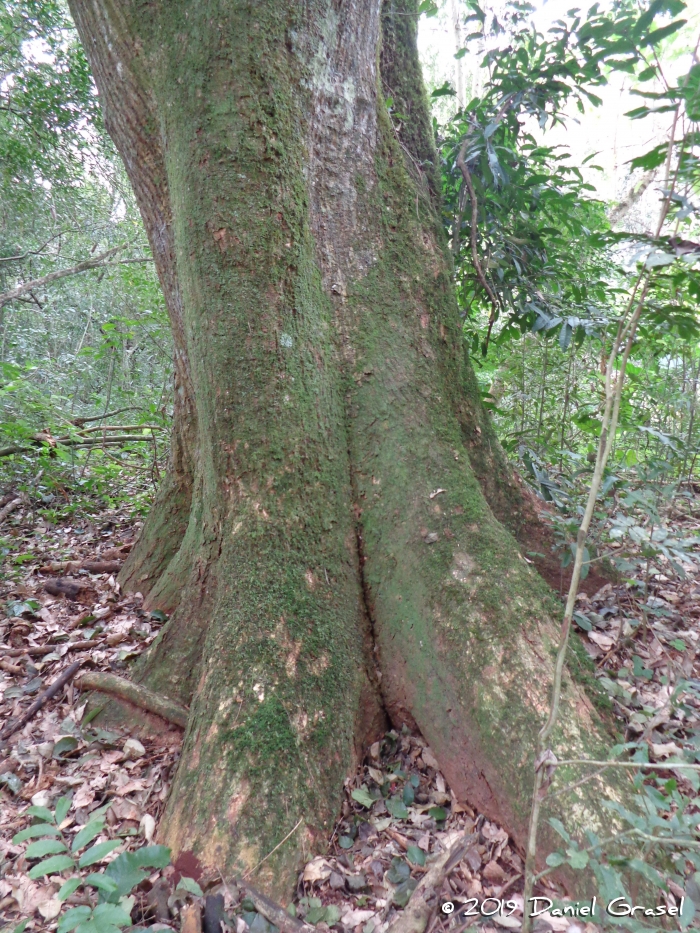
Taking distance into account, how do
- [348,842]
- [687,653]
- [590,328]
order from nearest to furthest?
[348,842] < [687,653] < [590,328]

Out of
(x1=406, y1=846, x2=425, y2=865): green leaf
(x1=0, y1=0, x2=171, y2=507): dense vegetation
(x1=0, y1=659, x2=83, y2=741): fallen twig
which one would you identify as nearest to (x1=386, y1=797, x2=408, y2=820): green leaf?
(x1=406, y1=846, x2=425, y2=865): green leaf

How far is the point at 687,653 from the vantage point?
264 cm

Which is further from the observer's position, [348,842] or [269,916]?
[348,842]

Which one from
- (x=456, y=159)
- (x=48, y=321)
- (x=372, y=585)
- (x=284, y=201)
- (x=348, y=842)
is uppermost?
(x=48, y=321)

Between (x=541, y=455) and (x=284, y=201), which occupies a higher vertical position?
(x=284, y=201)

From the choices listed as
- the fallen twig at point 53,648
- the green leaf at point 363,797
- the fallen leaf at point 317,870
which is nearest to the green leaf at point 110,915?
the fallen leaf at point 317,870

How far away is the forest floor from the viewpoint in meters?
1.74

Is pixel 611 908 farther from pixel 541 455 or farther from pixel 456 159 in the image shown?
pixel 456 159

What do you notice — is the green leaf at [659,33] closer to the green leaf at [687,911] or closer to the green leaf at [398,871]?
the green leaf at [687,911]

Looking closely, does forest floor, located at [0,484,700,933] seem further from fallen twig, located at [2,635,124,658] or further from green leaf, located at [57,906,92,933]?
green leaf, located at [57,906,92,933]

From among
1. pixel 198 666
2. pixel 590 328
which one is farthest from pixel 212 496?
pixel 590 328

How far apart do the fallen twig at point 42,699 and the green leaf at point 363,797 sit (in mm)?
1552

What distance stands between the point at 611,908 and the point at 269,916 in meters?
0.97

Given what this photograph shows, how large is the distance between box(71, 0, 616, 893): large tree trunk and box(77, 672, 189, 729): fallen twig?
88mm
